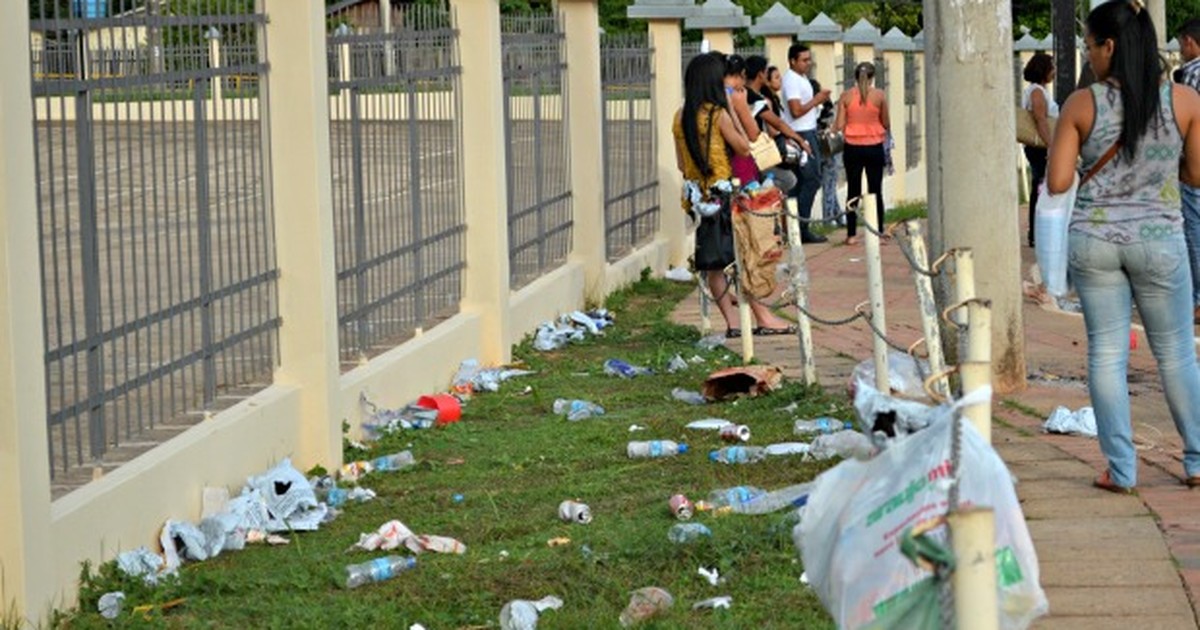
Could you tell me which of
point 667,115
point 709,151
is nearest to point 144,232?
point 709,151

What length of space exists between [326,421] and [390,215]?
206 cm

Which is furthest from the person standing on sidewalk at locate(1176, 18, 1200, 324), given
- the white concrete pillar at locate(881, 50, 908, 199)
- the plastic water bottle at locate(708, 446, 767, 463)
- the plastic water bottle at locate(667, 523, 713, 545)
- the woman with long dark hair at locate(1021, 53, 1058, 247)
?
the white concrete pillar at locate(881, 50, 908, 199)

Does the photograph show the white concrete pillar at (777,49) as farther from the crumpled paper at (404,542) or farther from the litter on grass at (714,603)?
the litter on grass at (714,603)

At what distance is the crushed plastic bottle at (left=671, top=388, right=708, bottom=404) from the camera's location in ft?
37.3

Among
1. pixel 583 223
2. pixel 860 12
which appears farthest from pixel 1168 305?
pixel 860 12

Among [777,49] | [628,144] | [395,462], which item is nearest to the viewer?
[395,462]

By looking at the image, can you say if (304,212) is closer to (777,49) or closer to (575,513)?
(575,513)

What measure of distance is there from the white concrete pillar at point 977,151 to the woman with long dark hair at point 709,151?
2580 millimetres

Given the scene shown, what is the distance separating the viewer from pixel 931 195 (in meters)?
11.1

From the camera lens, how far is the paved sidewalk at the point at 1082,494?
6.69 meters

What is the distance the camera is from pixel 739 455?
9477 millimetres

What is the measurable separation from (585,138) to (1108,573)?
9.45 meters

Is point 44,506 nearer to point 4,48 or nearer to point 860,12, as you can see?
point 4,48

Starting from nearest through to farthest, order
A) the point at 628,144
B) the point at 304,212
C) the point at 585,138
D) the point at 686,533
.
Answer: the point at 686,533
the point at 304,212
the point at 585,138
the point at 628,144
